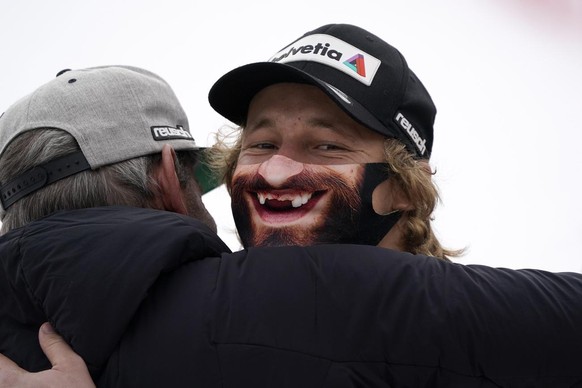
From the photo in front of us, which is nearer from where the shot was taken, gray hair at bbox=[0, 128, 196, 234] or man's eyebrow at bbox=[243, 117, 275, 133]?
gray hair at bbox=[0, 128, 196, 234]

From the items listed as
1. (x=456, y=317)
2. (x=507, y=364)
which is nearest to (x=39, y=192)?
(x=456, y=317)

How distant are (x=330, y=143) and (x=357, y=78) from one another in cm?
17

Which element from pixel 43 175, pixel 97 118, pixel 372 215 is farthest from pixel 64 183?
pixel 372 215

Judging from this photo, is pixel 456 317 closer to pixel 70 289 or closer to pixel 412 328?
pixel 412 328

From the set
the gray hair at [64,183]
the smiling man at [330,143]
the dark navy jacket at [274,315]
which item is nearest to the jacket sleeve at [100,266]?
the dark navy jacket at [274,315]

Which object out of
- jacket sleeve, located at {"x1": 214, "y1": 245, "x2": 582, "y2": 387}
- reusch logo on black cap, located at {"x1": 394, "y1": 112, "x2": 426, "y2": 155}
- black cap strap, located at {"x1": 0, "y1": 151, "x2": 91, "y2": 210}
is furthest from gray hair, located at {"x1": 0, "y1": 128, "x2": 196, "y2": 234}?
reusch logo on black cap, located at {"x1": 394, "y1": 112, "x2": 426, "y2": 155}

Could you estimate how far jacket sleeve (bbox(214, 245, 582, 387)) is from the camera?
1230mm

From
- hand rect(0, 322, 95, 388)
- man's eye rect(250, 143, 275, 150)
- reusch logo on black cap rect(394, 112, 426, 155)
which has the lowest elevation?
hand rect(0, 322, 95, 388)

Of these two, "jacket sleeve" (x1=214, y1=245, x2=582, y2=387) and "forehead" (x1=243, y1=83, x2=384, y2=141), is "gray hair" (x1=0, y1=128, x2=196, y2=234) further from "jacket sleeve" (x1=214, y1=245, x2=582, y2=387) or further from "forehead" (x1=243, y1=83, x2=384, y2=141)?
"jacket sleeve" (x1=214, y1=245, x2=582, y2=387)

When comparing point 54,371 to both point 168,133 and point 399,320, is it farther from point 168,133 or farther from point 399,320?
point 168,133

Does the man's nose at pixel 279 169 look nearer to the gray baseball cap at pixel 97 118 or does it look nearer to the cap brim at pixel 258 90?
the cap brim at pixel 258 90

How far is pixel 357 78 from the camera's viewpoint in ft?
5.77

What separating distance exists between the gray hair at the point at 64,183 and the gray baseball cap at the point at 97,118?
0.02 m

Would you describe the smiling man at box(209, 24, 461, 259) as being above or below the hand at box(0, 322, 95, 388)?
above
